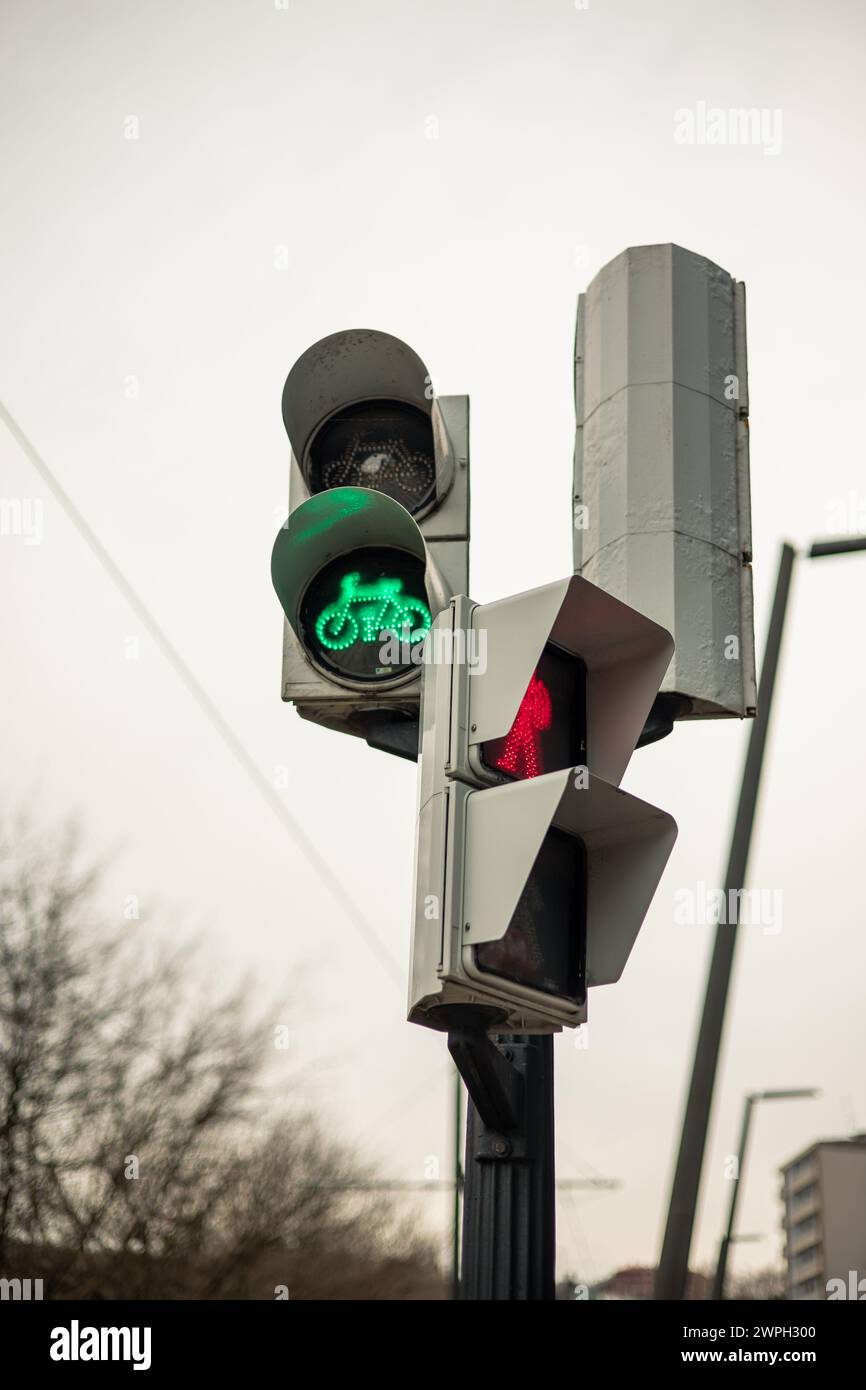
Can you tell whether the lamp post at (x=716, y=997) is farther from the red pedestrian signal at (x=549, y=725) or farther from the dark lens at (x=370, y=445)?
the red pedestrian signal at (x=549, y=725)

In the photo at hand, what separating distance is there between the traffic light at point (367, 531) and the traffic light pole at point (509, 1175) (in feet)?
3.86

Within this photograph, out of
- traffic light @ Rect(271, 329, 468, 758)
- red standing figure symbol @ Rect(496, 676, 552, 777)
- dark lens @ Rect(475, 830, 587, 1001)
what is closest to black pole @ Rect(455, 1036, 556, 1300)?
dark lens @ Rect(475, 830, 587, 1001)

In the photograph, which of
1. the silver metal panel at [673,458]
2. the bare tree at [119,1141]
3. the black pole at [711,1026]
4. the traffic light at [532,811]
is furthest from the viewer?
the bare tree at [119,1141]

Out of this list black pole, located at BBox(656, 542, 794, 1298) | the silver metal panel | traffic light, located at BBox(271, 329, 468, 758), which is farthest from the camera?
black pole, located at BBox(656, 542, 794, 1298)

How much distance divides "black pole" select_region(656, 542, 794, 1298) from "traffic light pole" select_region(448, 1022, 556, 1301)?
386cm

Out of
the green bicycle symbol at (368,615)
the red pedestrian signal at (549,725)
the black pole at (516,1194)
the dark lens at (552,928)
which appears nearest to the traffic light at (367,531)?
the green bicycle symbol at (368,615)

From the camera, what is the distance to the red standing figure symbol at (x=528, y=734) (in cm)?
409

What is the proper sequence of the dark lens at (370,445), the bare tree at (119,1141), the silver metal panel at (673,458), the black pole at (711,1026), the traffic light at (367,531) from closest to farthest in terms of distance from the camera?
the traffic light at (367,531)
the silver metal panel at (673,458)
the dark lens at (370,445)
the black pole at (711,1026)
the bare tree at (119,1141)

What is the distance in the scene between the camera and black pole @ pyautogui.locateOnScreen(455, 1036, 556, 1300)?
434 cm

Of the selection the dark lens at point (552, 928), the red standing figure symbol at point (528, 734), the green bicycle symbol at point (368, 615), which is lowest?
the dark lens at point (552, 928)

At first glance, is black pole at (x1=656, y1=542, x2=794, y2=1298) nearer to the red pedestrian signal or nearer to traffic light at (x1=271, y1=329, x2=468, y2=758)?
traffic light at (x1=271, y1=329, x2=468, y2=758)

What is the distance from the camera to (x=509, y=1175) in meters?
4.45
